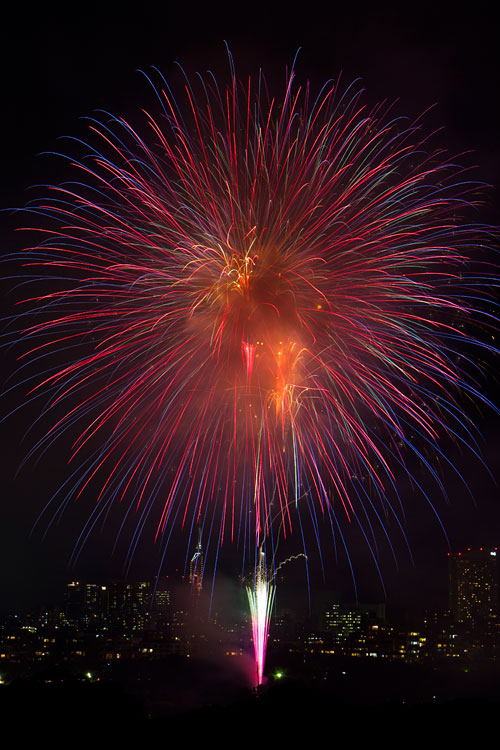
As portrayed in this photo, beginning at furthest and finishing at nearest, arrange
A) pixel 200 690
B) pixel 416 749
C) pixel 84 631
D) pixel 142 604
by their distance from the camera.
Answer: pixel 142 604 < pixel 84 631 < pixel 200 690 < pixel 416 749

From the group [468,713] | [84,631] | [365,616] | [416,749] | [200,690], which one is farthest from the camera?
[365,616]

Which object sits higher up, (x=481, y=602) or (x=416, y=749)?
(x=481, y=602)

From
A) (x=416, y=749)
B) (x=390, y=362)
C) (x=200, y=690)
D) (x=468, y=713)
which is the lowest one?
(x=416, y=749)

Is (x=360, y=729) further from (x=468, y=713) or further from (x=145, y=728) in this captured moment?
(x=145, y=728)

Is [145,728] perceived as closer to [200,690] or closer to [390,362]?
[390,362]

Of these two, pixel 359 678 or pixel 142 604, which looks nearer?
pixel 359 678

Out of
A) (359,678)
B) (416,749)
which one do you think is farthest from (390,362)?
(359,678)
